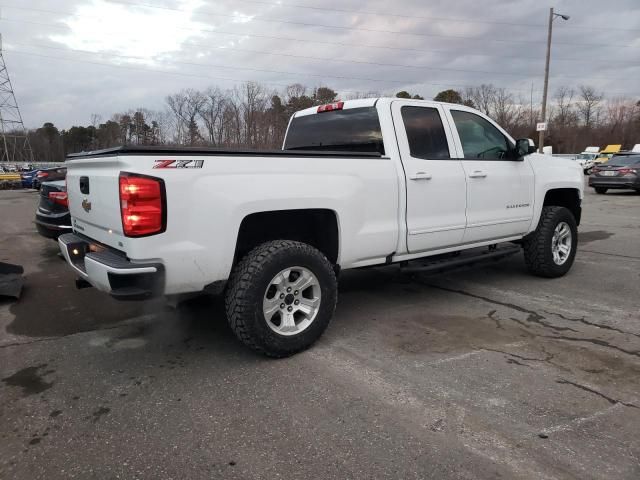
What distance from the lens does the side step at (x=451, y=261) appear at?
4617 millimetres

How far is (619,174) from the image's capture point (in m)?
18.1

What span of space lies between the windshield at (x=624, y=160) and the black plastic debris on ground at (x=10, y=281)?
1984 cm

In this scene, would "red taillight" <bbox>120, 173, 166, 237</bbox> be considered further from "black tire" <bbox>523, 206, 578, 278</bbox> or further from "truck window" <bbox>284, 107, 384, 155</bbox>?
"black tire" <bbox>523, 206, 578, 278</bbox>

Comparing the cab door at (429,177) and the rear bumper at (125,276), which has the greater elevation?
the cab door at (429,177)

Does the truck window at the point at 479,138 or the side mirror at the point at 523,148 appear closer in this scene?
the truck window at the point at 479,138

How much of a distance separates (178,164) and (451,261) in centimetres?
292

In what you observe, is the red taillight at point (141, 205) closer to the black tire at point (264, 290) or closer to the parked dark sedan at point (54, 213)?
the black tire at point (264, 290)

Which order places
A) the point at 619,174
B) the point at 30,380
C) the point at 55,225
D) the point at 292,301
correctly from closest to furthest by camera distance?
the point at 30,380, the point at 292,301, the point at 55,225, the point at 619,174

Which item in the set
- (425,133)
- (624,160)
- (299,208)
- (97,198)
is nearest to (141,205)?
(97,198)

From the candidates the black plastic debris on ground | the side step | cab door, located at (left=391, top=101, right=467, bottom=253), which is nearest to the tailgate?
the black plastic debris on ground

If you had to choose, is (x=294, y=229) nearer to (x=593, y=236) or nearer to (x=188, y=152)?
(x=188, y=152)

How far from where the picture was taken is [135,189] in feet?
10.0

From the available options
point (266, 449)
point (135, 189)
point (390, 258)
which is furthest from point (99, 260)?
point (390, 258)

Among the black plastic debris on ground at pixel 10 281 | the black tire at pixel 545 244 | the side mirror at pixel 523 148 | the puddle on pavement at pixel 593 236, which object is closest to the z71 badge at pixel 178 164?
the black plastic debris on ground at pixel 10 281
